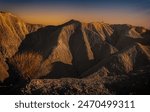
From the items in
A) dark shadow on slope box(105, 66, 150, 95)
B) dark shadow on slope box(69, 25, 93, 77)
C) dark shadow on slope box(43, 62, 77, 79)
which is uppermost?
dark shadow on slope box(105, 66, 150, 95)

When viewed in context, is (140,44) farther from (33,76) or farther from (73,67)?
(33,76)

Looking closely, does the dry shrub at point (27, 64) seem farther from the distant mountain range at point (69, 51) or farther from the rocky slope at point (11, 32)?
the rocky slope at point (11, 32)

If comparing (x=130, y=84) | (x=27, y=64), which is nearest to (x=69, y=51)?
(x=27, y=64)

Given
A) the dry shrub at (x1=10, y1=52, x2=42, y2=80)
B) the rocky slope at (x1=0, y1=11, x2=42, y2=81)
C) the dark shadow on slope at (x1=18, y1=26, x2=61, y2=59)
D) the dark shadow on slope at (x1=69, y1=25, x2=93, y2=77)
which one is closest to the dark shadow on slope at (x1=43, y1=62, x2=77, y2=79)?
the dark shadow on slope at (x1=69, y1=25, x2=93, y2=77)

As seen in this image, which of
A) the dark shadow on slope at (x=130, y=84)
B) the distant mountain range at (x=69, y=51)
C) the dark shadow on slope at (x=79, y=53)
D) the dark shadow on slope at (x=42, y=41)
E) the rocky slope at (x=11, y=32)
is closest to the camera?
the dark shadow on slope at (x=130, y=84)

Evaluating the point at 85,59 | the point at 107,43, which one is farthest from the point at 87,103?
the point at 107,43

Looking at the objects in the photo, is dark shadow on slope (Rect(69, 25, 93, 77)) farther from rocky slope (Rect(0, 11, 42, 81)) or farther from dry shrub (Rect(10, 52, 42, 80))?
rocky slope (Rect(0, 11, 42, 81))

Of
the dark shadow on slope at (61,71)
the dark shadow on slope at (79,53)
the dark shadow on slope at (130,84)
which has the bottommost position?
the dark shadow on slope at (79,53)

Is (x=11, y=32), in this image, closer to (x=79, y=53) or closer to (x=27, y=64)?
(x=79, y=53)

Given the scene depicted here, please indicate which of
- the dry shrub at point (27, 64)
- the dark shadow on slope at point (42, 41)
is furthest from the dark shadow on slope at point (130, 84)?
the dark shadow on slope at point (42, 41)
